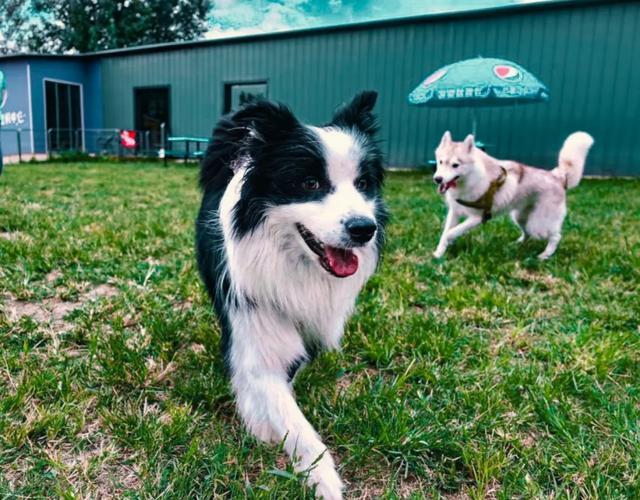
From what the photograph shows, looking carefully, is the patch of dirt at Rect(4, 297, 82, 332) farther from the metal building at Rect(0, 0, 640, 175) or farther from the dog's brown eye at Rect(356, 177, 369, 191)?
the metal building at Rect(0, 0, 640, 175)

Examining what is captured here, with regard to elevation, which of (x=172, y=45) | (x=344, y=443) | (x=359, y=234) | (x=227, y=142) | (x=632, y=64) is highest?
(x=172, y=45)

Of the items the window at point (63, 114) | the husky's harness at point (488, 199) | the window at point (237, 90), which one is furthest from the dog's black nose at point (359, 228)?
the window at point (63, 114)

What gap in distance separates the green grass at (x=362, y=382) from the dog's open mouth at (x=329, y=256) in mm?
508

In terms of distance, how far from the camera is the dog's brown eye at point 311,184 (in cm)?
166

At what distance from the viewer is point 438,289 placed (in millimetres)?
3088

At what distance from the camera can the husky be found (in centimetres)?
400

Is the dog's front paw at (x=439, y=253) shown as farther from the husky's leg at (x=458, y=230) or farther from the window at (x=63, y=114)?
the window at (x=63, y=114)

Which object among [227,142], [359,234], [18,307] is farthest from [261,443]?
[18,307]

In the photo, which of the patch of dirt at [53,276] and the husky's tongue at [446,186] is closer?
the patch of dirt at [53,276]

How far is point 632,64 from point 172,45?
12.7 metres

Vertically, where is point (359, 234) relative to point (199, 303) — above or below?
above

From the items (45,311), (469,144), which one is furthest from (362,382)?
(469,144)

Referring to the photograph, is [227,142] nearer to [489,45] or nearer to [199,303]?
[199,303]

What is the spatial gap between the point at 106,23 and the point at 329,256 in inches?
1321
